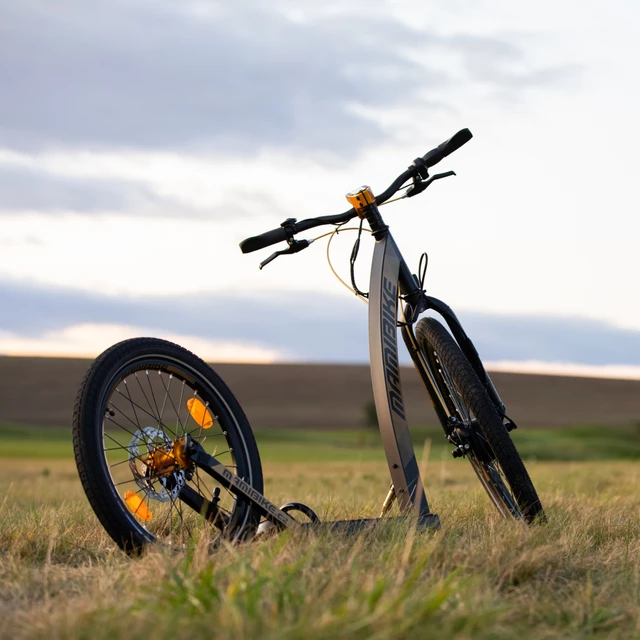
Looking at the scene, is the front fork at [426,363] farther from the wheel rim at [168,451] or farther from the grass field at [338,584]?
the wheel rim at [168,451]

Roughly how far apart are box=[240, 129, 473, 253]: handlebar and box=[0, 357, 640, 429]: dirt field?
35642 millimetres

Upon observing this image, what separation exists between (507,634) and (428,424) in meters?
38.5

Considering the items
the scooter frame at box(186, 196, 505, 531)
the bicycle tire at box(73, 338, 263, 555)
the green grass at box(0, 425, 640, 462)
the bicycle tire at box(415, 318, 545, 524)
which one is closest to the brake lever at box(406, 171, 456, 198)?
the scooter frame at box(186, 196, 505, 531)

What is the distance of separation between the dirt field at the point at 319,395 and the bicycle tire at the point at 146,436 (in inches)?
1429

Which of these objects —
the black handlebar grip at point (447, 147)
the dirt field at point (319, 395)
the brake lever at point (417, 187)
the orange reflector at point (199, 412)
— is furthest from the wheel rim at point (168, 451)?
the dirt field at point (319, 395)

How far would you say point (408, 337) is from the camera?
4969 mm

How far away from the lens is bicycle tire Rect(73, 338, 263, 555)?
3.50 metres

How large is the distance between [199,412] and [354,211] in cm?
152

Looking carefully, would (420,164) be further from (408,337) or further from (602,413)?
(602,413)

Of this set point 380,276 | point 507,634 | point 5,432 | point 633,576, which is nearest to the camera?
point 507,634

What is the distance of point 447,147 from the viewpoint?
199 inches

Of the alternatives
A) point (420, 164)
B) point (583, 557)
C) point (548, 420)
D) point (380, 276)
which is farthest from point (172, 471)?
point (548, 420)

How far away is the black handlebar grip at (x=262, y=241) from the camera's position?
446 cm

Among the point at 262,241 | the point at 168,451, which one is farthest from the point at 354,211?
the point at 168,451
